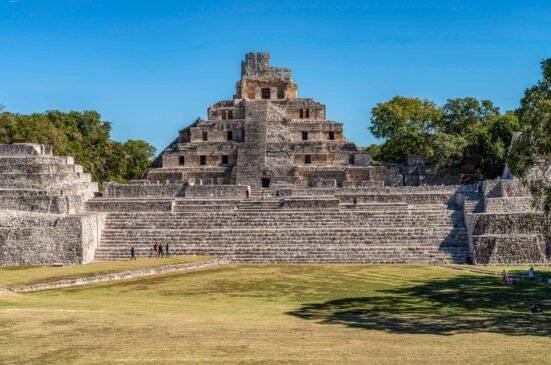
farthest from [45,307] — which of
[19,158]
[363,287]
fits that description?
[19,158]

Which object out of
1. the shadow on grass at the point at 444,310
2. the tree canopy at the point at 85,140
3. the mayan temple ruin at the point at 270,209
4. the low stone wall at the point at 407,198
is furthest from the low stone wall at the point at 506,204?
the tree canopy at the point at 85,140

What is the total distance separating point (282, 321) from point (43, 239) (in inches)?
678

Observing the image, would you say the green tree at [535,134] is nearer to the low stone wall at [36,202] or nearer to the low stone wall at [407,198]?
the low stone wall at [407,198]

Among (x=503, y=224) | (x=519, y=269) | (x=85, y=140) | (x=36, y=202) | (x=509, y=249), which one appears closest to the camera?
(x=519, y=269)

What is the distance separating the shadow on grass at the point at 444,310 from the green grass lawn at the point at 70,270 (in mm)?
9357

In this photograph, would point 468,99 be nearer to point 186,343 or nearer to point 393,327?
point 393,327

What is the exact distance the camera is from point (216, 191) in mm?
38656

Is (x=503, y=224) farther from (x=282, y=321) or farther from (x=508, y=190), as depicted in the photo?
(x=282, y=321)

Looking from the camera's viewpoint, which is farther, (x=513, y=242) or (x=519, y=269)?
(x=513, y=242)

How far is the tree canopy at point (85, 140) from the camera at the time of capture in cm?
4903

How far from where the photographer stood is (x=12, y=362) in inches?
444

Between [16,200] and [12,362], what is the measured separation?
24342mm

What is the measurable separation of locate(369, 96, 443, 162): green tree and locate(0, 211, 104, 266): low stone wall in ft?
88.2

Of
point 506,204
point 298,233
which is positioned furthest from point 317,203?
point 506,204
